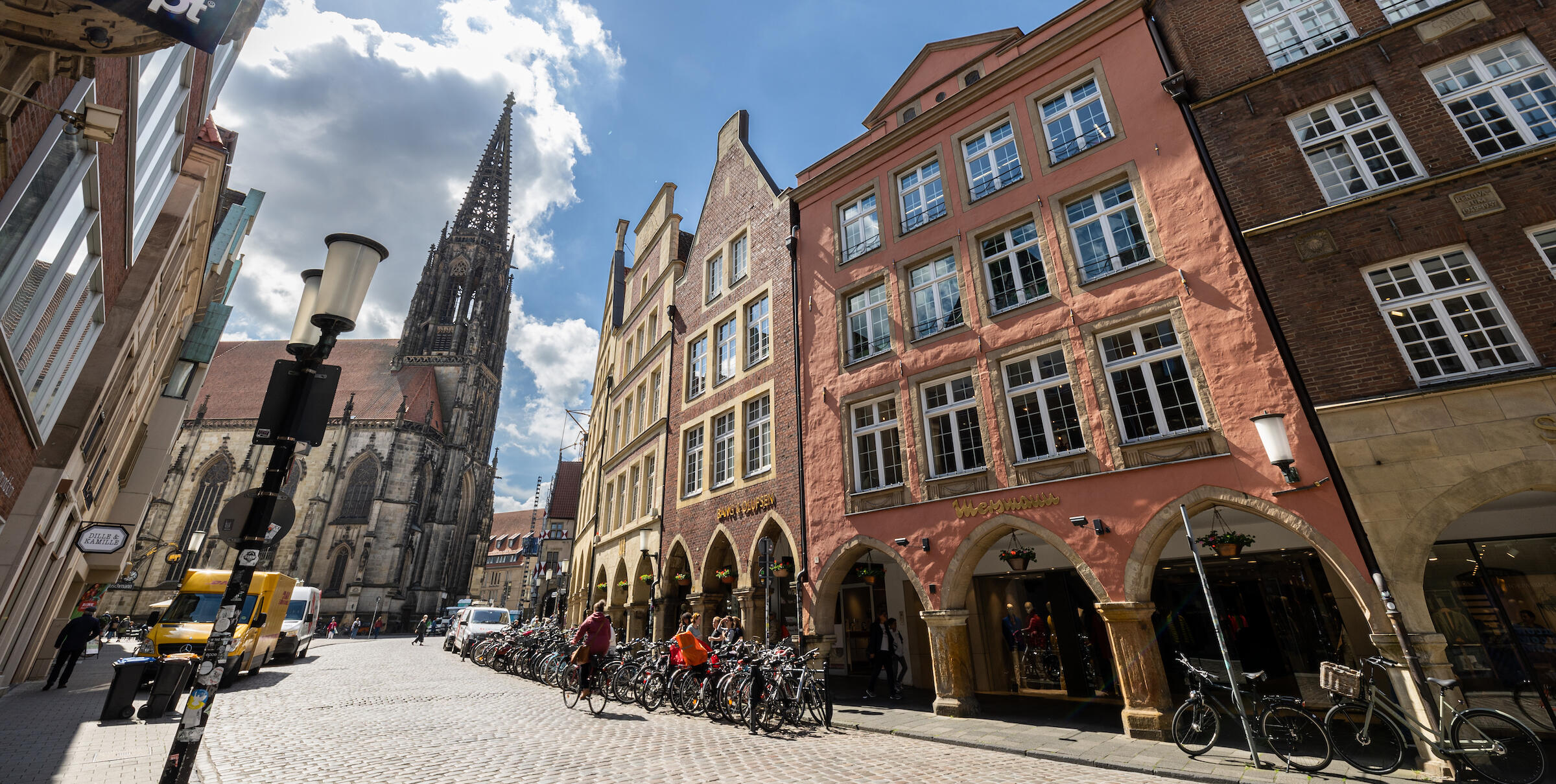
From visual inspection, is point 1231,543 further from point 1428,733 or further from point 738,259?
point 738,259

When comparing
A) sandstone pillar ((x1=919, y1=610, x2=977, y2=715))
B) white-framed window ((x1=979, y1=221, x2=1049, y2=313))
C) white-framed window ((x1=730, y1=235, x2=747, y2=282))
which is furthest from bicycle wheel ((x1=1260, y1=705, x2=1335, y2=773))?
white-framed window ((x1=730, y1=235, x2=747, y2=282))

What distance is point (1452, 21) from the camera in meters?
9.20

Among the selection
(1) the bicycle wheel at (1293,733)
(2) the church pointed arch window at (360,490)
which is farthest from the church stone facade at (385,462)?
(1) the bicycle wheel at (1293,733)

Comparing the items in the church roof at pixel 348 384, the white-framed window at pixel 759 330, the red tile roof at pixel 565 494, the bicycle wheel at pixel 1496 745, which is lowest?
the bicycle wheel at pixel 1496 745

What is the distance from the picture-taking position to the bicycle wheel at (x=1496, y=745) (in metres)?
5.72

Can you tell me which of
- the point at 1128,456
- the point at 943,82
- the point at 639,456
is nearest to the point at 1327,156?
the point at 1128,456

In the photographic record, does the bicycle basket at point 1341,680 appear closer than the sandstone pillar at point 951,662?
Yes

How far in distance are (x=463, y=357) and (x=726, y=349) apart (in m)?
55.3

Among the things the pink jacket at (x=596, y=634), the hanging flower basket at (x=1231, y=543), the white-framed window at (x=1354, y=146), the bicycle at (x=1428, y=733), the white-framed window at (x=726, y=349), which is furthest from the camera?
the white-framed window at (x=726, y=349)

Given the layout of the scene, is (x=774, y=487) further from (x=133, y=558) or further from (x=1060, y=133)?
(x=133, y=558)

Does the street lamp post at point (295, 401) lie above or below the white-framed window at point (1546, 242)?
below

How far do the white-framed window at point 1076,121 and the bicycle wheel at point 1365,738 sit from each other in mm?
9469

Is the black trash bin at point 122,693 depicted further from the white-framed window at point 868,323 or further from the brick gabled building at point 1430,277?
the brick gabled building at point 1430,277

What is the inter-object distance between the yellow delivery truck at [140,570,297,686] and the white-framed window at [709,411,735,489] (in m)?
10.1
